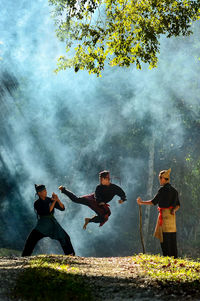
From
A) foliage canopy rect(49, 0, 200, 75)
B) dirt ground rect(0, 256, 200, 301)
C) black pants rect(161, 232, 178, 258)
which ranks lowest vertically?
Answer: dirt ground rect(0, 256, 200, 301)

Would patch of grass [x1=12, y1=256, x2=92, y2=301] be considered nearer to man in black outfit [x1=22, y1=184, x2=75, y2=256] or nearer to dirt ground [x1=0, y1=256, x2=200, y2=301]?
dirt ground [x1=0, y1=256, x2=200, y2=301]

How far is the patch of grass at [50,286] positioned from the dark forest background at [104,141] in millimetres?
14033

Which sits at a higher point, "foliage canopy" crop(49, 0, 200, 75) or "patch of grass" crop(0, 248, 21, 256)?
"foliage canopy" crop(49, 0, 200, 75)

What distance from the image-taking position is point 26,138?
2633cm

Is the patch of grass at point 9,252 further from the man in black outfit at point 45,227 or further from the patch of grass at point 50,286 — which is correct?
the patch of grass at point 50,286

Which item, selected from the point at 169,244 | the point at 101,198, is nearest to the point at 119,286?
the point at 169,244

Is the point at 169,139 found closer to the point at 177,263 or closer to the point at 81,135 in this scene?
the point at 81,135

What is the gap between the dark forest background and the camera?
2114cm

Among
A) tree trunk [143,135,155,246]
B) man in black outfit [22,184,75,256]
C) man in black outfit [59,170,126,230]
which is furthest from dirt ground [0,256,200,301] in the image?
tree trunk [143,135,155,246]

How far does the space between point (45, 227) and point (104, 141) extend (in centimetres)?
1484

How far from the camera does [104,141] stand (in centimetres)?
2458

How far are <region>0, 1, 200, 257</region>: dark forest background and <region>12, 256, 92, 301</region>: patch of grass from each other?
14033 mm

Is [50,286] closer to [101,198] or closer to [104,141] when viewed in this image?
[101,198]

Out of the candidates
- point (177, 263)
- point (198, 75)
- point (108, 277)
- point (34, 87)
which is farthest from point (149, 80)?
point (108, 277)
